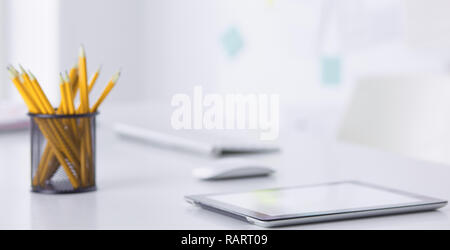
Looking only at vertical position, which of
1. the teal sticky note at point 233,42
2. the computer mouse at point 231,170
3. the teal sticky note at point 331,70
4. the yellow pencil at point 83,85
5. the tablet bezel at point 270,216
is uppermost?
the teal sticky note at point 233,42

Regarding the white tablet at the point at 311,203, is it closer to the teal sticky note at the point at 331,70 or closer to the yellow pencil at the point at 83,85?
the yellow pencil at the point at 83,85

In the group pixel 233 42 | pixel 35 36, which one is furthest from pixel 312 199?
pixel 35 36

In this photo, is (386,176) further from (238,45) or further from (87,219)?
(238,45)

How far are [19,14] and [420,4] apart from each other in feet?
6.53

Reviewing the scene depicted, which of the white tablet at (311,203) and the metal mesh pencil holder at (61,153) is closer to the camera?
the white tablet at (311,203)

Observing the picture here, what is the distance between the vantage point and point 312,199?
2.48ft

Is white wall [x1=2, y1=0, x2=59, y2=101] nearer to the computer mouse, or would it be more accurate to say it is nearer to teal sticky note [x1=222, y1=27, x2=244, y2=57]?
teal sticky note [x1=222, y1=27, x2=244, y2=57]

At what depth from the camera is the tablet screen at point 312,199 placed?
0.71m

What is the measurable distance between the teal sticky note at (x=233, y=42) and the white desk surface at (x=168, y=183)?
1652 millimetres

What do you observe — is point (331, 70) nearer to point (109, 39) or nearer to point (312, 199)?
point (109, 39)

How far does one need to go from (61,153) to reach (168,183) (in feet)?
0.52

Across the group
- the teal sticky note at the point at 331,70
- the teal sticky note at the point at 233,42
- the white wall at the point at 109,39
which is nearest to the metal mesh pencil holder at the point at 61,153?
the teal sticky note at the point at 331,70
